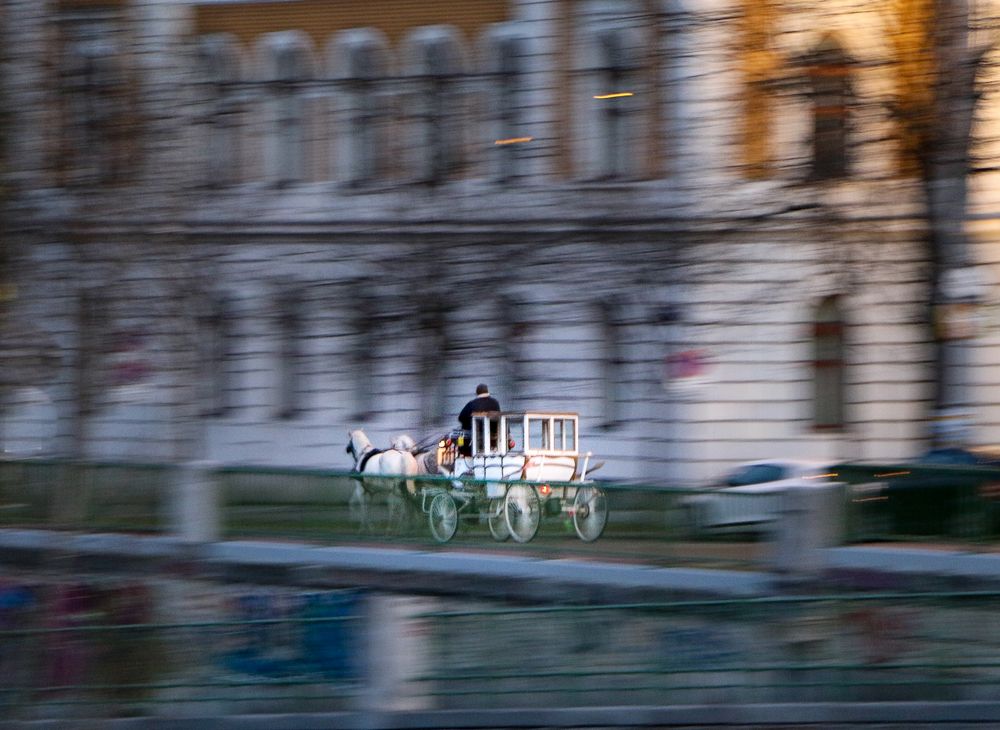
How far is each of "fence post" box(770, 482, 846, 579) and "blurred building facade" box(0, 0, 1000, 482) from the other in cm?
129

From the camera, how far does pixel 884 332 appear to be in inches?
782

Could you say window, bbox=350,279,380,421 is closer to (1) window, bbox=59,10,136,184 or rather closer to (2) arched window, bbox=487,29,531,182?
(2) arched window, bbox=487,29,531,182

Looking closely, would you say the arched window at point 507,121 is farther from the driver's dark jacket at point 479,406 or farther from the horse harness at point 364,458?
the horse harness at point 364,458

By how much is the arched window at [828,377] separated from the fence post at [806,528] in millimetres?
11598

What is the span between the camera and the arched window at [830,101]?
13.1m

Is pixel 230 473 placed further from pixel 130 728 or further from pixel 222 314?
pixel 130 728

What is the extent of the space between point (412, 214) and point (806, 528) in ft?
11.4

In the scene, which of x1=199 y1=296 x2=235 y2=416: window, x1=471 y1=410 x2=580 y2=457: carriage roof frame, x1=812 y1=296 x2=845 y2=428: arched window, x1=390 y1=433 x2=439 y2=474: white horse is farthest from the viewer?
x1=812 y1=296 x2=845 y2=428: arched window

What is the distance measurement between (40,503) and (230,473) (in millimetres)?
1893

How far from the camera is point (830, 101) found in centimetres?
1378

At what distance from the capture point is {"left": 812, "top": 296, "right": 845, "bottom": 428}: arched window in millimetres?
21109

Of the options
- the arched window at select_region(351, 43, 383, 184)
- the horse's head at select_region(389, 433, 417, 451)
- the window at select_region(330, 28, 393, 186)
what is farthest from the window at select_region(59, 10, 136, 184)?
the horse's head at select_region(389, 433, 417, 451)

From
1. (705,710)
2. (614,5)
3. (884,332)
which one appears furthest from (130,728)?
(884,332)

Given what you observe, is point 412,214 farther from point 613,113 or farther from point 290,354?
point 290,354
